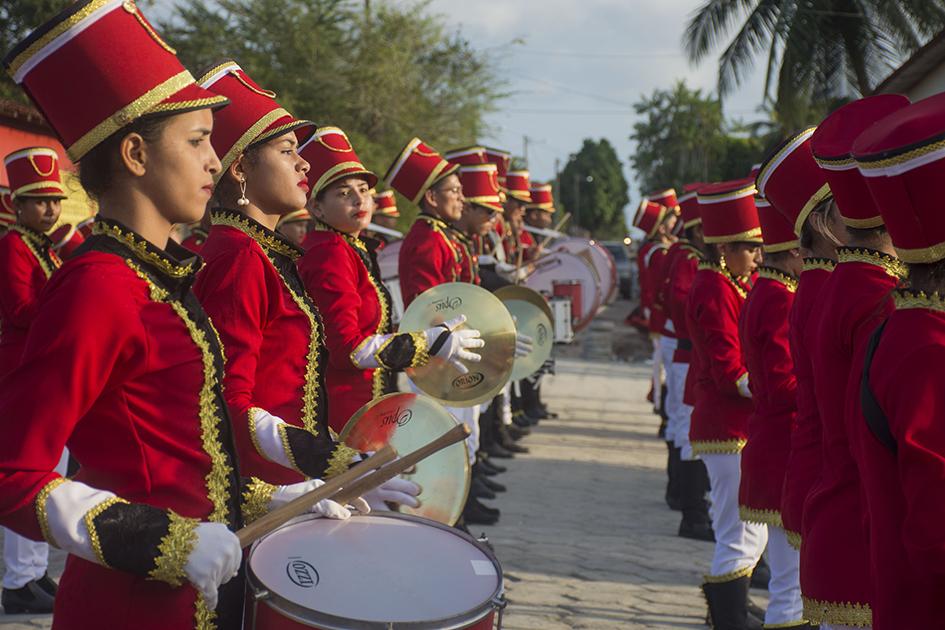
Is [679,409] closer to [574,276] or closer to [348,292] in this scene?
[574,276]

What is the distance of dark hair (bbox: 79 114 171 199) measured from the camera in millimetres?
2289

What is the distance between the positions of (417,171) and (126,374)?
17.5ft

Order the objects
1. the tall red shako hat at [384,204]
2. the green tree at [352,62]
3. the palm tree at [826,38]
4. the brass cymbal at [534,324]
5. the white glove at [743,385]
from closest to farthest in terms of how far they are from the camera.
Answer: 1. the white glove at [743,385]
2. the brass cymbal at [534,324]
3. the tall red shako hat at [384,204]
4. the palm tree at [826,38]
5. the green tree at [352,62]

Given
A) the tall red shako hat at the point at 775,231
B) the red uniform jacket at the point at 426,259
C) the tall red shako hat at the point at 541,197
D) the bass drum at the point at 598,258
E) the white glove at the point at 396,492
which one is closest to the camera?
the white glove at the point at 396,492

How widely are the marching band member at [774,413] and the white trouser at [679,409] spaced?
369 cm

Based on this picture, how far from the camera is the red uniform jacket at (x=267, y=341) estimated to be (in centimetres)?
296

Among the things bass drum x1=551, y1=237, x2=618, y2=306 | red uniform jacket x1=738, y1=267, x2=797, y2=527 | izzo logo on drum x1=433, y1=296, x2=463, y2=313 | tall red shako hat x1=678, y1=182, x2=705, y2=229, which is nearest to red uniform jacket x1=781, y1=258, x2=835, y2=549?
red uniform jacket x1=738, y1=267, x2=797, y2=527

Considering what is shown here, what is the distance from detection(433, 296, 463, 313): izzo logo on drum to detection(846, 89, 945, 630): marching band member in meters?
3.00

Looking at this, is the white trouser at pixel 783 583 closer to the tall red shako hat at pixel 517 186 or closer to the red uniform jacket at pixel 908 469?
the red uniform jacket at pixel 908 469

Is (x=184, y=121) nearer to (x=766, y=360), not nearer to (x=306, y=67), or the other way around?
(x=766, y=360)

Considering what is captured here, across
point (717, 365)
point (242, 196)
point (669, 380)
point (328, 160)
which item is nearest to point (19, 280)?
point (328, 160)

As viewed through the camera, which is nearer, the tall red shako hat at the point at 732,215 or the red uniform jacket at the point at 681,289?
the tall red shako hat at the point at 732,215

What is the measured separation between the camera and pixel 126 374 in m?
2.17

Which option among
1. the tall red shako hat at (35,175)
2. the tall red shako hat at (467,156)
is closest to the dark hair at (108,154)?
the tall red shako hat at (35,175)
